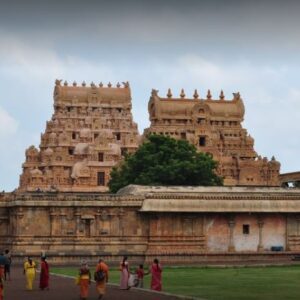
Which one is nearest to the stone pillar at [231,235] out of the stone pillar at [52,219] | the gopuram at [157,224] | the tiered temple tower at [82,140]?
the gopuram at [157,224]

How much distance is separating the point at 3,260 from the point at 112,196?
21.0 meters

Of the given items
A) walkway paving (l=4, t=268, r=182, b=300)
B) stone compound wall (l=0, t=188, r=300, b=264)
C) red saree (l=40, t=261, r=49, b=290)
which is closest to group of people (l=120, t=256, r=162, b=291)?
walkway paving (l=4, t=268, r=182, b=300)

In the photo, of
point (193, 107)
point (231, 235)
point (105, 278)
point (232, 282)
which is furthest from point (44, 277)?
point (193, 107)

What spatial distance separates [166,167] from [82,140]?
39.8 meters

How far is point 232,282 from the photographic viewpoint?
125 feet

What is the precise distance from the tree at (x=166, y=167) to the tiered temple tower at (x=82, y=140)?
22.7 meters

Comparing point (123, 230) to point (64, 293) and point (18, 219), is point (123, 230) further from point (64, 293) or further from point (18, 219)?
point (64, 293)

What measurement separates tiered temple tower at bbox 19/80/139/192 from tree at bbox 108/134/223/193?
74.6ft

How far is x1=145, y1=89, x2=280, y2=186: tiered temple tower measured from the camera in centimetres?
11262

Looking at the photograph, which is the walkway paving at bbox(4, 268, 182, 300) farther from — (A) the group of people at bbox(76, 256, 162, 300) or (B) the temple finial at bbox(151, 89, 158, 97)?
(B) the temple finial at bbox(151, 89, 158, 97)

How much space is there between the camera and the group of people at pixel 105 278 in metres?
30.5

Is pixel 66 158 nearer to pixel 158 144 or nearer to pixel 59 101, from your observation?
pixel 59 101

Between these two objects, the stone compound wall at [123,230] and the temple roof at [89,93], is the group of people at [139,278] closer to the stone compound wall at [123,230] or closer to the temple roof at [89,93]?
the stone compound wall at [123,230]

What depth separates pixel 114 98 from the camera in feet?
407
